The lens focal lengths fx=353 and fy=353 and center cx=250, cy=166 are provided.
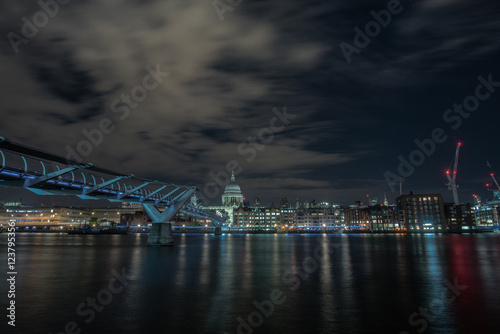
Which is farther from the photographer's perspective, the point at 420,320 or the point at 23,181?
the point at 23,181

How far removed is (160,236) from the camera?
3127 inches

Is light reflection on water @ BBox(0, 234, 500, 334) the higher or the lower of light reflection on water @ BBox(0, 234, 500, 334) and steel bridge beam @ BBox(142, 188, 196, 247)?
the lower

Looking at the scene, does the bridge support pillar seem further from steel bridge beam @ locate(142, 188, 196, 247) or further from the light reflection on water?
the light reflection on water

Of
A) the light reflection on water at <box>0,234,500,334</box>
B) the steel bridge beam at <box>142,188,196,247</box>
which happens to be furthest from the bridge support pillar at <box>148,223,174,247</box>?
the light reflection on water at <box>0,234,500,334</box>

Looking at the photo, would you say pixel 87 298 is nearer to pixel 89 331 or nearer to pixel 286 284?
pixel 89 331

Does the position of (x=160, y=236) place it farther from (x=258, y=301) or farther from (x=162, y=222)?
(x=258, y=301)

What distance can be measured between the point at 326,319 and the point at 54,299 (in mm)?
15953

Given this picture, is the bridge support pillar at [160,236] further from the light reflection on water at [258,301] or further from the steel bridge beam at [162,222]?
the light reflection on water at [258,301]

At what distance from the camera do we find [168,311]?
59.4 feet

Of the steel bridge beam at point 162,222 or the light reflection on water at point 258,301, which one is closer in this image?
the light reflection on water at point 258,301

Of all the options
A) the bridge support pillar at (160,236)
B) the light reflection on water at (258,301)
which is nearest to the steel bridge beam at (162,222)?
the bridge support pillar at (160,236)

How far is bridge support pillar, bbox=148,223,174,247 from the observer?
259 feet

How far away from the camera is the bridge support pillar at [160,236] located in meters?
79.1

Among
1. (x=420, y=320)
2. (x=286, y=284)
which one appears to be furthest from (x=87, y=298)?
(x=420, y=320)
